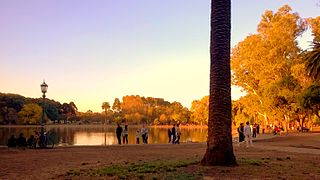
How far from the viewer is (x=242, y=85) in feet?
187

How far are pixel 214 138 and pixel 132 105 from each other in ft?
607

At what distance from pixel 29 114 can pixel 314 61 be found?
96.4 meters

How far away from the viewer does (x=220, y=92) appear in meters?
11.7

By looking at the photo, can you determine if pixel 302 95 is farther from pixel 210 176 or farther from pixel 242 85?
pixel 210 176

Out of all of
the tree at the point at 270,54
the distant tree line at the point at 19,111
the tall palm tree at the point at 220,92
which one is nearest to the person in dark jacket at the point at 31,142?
the tall palm tree at the point at 220,92

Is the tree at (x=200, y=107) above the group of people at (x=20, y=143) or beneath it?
above

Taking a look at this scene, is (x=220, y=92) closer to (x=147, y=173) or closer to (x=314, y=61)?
(x=147, y=173)

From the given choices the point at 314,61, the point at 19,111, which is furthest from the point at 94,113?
the point at 314,61

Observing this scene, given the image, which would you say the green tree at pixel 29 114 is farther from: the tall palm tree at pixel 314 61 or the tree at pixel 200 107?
the tall palm tree at pixel 314 61

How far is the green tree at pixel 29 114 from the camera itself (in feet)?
372

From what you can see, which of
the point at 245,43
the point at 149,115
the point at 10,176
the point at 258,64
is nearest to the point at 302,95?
the point at 258,64

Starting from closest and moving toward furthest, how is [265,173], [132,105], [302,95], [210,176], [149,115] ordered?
[210,176] < [265,173] < [302,95] < [149,115] < [132,105]

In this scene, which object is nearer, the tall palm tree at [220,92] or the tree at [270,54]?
the tall palm tree at [220,92]

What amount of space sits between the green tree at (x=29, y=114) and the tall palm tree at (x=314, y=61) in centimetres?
9324
